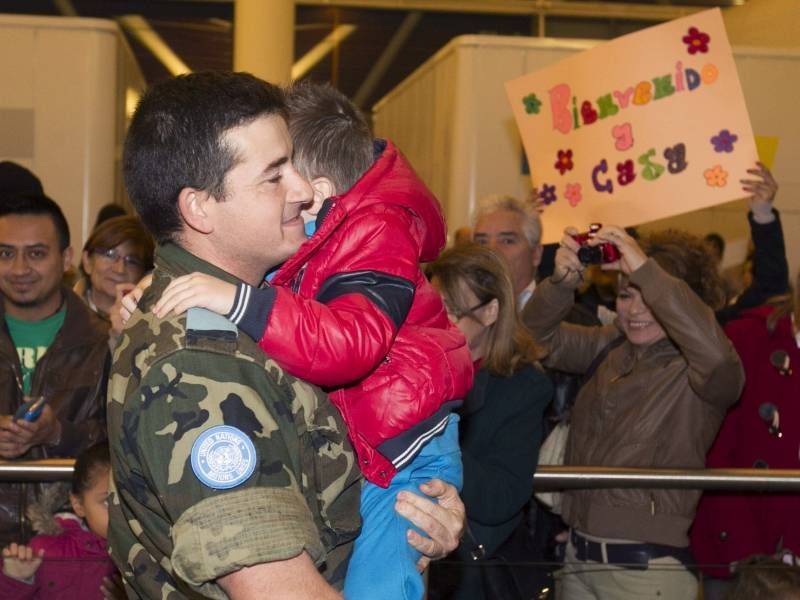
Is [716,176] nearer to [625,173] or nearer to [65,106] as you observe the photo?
[625,173]

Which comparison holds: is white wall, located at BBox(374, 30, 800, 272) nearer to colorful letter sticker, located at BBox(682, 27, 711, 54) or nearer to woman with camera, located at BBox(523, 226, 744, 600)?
colorful letter sticker, located at BBox(682, 27, 711, 54)

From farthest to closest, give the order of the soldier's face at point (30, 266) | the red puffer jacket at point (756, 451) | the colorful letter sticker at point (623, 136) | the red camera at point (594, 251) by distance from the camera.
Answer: the colorful letter sticker at point (623, 136), the red camera at point (594, 251), the soldier's face at point (30, 266), the red puffer jacket at point (756, 451)

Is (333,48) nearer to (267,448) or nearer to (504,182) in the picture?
(504,182)

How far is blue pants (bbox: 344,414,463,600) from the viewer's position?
7.52ft

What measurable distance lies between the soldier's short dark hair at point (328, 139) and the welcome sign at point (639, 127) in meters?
3.36

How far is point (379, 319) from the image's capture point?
2209 mm

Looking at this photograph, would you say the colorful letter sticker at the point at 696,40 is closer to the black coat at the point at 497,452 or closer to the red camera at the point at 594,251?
the red camera at the point at 594,251

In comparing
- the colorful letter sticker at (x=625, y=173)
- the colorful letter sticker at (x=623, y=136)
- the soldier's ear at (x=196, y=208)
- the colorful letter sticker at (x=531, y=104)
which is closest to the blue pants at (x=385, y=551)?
the soldier's ear at (x=196, y=208)

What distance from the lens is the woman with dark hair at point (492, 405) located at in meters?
3.79

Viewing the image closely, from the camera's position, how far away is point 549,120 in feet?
20.6

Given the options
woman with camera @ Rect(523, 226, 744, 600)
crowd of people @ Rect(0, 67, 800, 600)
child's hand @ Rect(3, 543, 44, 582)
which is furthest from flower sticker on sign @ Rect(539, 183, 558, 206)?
child's hand @ Rect(3, 543, 44, 582)

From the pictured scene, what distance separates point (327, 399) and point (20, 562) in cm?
193

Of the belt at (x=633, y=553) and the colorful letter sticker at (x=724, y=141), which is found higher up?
the colorful letter sticker at (x=724, y=141)

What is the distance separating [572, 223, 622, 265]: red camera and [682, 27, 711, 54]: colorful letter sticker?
106 cm
